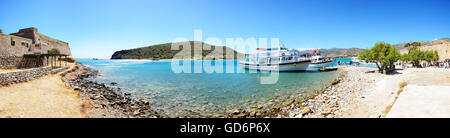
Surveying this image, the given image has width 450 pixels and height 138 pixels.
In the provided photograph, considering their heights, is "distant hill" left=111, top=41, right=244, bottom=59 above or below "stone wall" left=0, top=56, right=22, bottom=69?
above

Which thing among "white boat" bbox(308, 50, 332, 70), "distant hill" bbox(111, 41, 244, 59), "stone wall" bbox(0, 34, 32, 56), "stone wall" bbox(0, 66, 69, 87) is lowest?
"stone wall" bbox(0, 66, 69, 87)

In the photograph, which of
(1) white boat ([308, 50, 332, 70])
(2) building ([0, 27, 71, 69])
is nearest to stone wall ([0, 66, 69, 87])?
(2) building ([0, 27, 71, 69])

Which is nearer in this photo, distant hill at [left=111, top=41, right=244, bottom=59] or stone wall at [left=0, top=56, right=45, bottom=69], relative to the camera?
stone wall at [left=0, top=56, right=45, bottom=69]

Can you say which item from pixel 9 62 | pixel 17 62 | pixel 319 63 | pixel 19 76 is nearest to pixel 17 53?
pixel 17 62

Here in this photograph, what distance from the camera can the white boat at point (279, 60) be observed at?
107ft

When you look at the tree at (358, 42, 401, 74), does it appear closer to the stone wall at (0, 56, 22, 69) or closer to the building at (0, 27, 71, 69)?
the building at (0, 27, 71, 69)

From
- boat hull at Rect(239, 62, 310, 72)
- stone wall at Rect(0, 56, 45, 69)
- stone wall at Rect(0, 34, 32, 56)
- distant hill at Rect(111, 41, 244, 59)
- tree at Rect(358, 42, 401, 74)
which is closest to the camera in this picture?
stone wall at Rect(0, 56, 45, 69)

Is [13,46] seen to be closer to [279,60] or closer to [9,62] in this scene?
[9,62]

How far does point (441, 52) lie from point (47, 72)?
9204 cm

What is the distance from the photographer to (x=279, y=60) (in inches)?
1403

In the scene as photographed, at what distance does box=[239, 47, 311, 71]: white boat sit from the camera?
32.7 metres

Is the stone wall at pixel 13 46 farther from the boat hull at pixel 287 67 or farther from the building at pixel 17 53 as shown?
the boat hull at pixel 287 67
